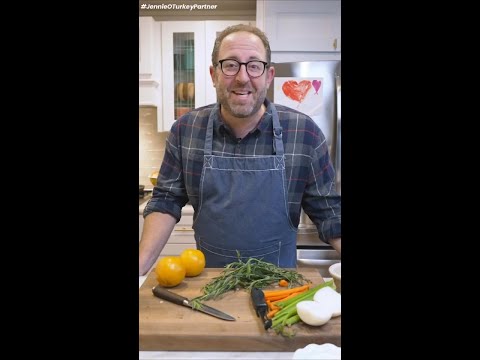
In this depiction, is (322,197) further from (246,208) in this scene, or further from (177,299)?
(177,299)

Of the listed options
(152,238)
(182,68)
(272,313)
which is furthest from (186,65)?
(272,313)

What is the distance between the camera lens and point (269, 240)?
0.57m

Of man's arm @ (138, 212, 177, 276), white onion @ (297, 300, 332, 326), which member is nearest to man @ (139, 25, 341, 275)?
man's arm @ (138, 212, 177, 276)

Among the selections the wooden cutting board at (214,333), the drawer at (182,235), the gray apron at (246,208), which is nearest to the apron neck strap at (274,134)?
the gray apron at (246,208)

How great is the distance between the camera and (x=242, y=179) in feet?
1.86

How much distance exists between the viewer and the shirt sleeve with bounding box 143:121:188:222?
540mm

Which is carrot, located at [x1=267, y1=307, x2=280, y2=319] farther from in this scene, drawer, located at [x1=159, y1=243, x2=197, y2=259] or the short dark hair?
the short dark hair

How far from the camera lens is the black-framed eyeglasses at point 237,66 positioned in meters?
0.51

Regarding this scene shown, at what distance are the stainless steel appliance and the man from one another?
17mm

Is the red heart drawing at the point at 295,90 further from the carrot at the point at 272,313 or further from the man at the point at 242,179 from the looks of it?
the carrot at the point at 272,313

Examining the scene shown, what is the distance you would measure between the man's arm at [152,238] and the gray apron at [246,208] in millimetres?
51

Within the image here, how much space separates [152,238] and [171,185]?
0.25 feet

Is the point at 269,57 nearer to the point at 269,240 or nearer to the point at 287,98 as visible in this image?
the point at 287,98
